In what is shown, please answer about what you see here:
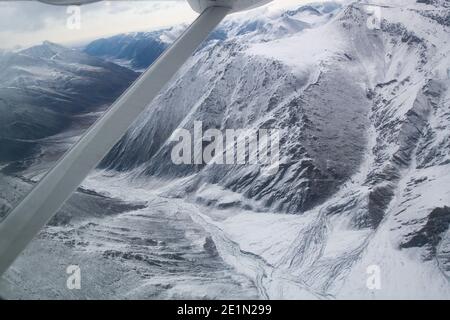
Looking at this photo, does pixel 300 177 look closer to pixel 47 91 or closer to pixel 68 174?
pixel 47 91

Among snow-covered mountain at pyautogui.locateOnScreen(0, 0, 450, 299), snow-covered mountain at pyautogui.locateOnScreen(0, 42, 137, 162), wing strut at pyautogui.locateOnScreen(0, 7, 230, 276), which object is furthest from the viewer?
snow-covered mountain at pyautogui.locateOnScreen(0, 42, 137, 162)

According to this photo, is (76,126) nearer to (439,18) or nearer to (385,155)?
(385,155)

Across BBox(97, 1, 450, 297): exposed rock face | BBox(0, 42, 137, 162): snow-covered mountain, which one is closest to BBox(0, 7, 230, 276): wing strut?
BBox(97, 1, 450, 297): exposed rock face

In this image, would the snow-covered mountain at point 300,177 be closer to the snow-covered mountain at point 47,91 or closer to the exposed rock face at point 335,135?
the exposed rock face at point 335,135

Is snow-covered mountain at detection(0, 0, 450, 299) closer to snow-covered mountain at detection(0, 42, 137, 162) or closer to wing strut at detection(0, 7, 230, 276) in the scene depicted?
snow-covered mountain at detection(0, 42, 137, 162)

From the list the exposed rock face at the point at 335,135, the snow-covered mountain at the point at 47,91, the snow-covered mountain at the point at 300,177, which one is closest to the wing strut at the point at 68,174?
the snow-covered mountain at the point at 300,177
